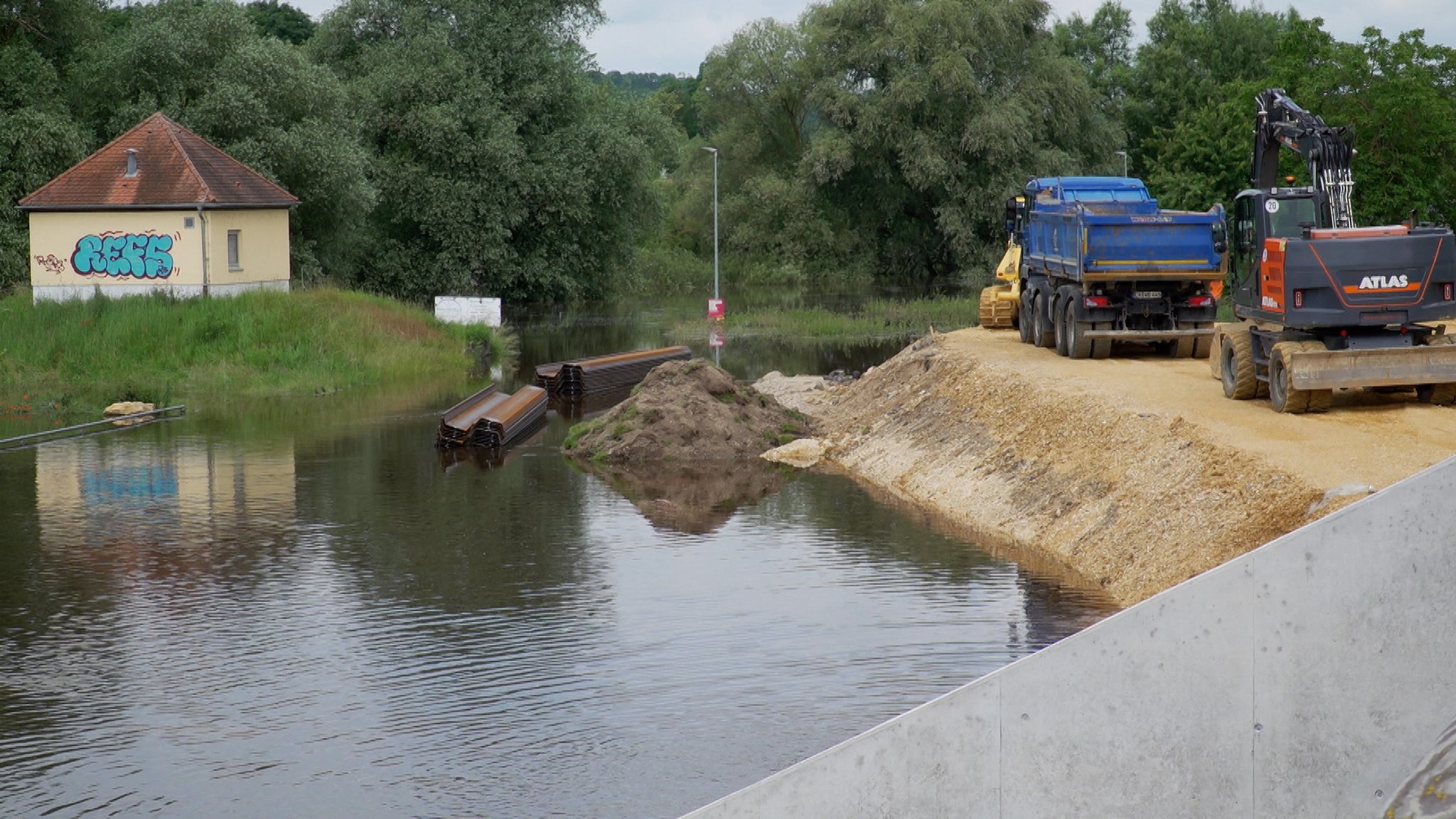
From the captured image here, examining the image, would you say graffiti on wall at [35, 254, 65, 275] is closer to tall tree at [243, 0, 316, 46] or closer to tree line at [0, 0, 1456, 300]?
tree line at [0, 0, 1456, 300]

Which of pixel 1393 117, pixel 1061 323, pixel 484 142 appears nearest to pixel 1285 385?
pixel 1061 323

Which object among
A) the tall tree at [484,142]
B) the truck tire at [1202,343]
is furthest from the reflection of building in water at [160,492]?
the tall tree at [484,142]

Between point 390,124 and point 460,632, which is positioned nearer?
point 460,632

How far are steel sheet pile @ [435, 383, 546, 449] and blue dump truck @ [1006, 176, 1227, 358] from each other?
32.2 feet

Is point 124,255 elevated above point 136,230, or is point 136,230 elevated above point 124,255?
A: point 136,230

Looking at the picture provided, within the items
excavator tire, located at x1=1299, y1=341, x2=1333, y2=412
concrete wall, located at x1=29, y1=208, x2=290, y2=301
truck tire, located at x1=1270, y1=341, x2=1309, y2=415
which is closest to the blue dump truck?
truck tire, located at x1=1270, y1=341, x2=1309, y2=415

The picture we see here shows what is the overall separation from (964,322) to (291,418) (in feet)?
86.5

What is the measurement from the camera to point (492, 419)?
26.6 meters

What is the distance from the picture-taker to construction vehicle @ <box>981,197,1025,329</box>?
3192cm

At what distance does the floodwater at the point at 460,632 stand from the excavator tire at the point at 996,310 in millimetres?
11143

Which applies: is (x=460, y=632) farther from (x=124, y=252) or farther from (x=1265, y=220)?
(x=124, y=252)

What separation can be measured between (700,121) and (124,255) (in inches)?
2094

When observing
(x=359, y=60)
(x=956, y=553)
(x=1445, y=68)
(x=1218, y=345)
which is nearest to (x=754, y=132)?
(x=359, y=60)

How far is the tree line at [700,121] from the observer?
4469 cm
